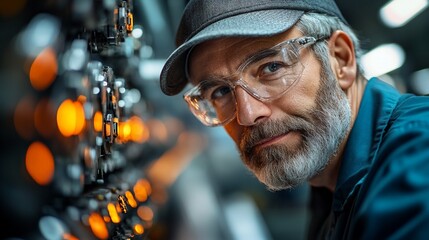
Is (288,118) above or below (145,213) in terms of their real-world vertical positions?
above

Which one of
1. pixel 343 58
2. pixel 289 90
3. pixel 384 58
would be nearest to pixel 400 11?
pixel 384 58

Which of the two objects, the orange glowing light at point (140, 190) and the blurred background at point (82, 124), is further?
the orange glowing light at point (140, 190)

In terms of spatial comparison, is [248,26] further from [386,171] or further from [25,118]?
[25,118]

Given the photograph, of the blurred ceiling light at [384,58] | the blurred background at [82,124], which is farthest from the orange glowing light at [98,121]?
the blurred ceiling light at [384,58]

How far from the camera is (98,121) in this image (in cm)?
90

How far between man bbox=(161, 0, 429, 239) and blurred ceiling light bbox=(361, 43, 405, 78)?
14.3 ft

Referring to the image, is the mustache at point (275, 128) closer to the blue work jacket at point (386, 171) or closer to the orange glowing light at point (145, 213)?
the blue work jacket at point (386, 171)

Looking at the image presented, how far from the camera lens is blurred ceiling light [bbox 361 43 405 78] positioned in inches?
209

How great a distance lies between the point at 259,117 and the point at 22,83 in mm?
602

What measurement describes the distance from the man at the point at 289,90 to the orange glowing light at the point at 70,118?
1.10 feet

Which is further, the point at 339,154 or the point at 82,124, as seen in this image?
the point at 339,154

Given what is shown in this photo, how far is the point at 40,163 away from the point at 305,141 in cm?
65

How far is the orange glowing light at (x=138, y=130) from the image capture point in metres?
1.25

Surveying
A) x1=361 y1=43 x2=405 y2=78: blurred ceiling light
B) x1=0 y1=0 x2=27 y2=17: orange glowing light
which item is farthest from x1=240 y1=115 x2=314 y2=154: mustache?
x1=361 y1=43 x2=405 y2=78: blurred ceiling light
